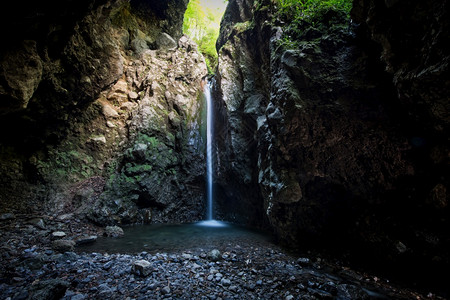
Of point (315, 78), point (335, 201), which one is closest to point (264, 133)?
point (315, 78)

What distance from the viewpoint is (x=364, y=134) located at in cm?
441

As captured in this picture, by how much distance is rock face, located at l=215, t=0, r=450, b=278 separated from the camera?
3107mm

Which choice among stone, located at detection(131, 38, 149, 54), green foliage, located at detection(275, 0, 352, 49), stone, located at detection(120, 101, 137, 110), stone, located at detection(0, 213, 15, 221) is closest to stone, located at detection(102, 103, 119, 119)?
stone, located at detection(120, 101, 137, 110)

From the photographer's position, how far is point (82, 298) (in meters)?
2.69

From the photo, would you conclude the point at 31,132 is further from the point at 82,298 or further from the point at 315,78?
the point at 315,78

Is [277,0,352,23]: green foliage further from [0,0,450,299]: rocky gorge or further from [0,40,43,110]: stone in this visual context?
[0,40,43,110]: stone

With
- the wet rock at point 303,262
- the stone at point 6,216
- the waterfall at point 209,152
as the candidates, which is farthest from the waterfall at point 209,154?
the stone at point 6,216

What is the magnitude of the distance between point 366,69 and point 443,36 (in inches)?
71.5

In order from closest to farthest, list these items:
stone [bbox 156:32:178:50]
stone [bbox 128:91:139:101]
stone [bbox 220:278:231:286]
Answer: stone [bbox 220:278:231:286] → stone [bbox 128:91:139:101] → stone [bbox 156:32:178:50]

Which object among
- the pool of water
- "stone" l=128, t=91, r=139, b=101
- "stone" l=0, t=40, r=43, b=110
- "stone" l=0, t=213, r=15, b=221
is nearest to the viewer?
"stone" l=0, t=40, r=43, b=110

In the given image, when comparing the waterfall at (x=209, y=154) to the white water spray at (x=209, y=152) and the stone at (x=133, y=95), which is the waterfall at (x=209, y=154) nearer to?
the white water spray at (x=209, y=152)

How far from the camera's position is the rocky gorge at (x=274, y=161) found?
3197 millimetres

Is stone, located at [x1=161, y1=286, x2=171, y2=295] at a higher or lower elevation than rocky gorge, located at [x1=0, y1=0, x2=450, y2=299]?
lower

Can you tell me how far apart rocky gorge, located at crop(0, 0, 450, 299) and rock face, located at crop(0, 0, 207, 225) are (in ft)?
0.20
